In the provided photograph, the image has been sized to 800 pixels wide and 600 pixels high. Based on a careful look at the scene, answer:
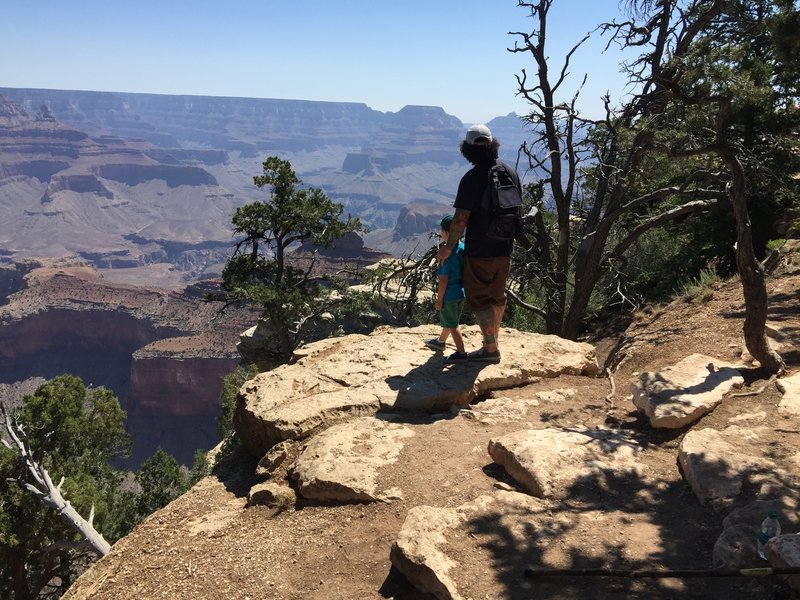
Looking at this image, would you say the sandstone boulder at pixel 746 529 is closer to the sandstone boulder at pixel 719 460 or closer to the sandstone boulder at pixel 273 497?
the sandstone boulder at pixel 719 460

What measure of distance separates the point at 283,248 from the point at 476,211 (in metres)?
12.0

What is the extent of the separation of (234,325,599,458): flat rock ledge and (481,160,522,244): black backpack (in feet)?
4.79

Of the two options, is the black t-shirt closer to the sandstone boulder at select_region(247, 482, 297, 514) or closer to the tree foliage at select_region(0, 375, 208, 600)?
the sandstone boulder at select_region(247, 482, 297, 514)

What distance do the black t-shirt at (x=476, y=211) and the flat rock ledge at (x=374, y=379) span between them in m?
1.25

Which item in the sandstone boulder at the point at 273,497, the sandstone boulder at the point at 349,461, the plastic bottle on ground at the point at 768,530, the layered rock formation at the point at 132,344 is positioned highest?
the plastic bottle on ground at the point at 768,530

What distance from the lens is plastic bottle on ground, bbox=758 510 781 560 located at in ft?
9.85

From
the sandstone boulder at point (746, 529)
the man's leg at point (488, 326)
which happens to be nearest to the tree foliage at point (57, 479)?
the man's leg at point (488, 326)

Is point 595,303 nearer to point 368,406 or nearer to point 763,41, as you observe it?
point 763,41

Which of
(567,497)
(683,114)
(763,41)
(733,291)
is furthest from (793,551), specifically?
(763,41)

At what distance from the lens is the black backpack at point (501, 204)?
17.3 feet

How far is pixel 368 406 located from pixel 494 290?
1.55m

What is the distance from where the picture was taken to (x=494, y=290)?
575cm

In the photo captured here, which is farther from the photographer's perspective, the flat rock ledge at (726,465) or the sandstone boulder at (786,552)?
the flat rock ledge at (726,465)

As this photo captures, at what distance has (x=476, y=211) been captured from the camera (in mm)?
5355
